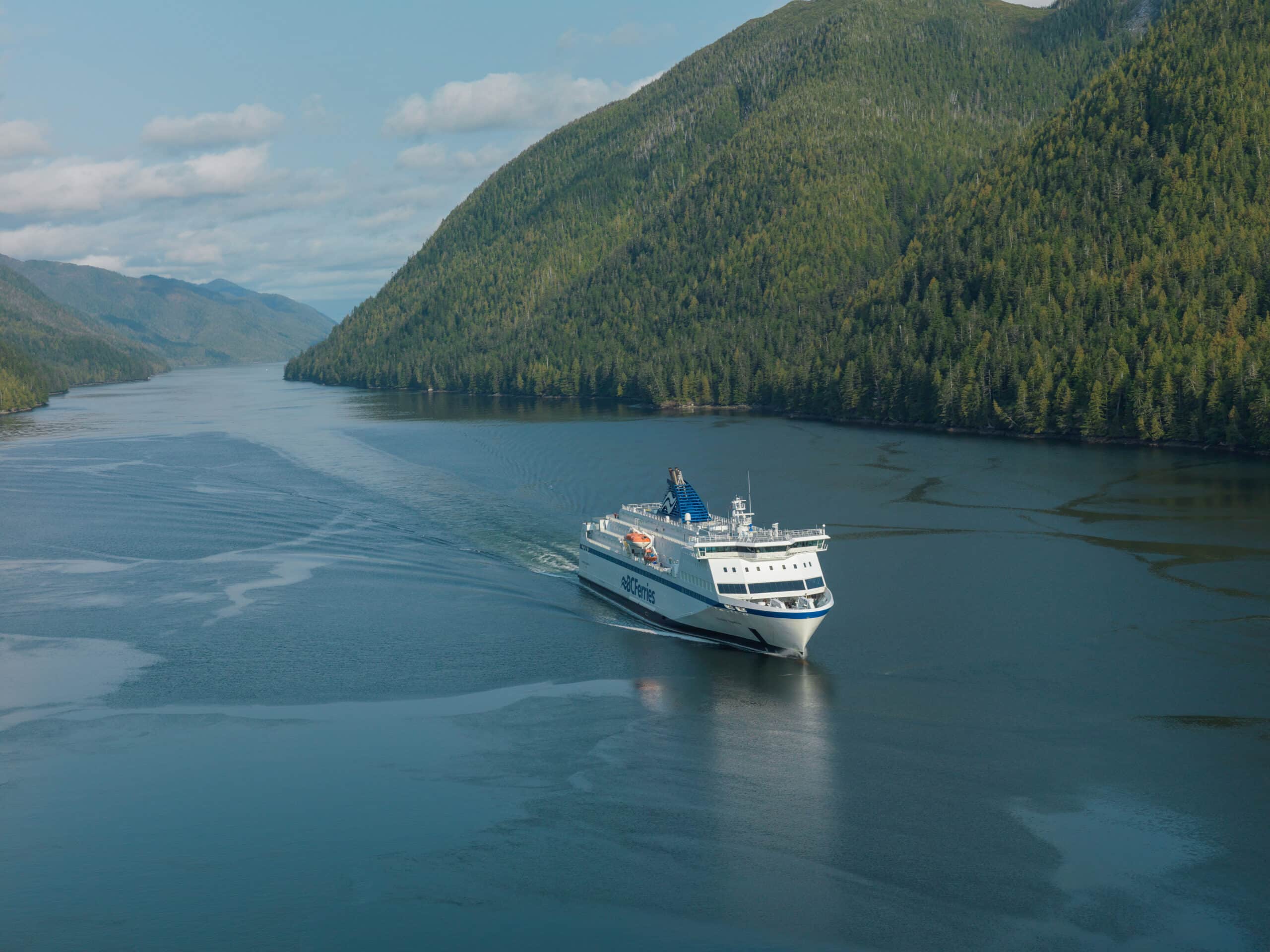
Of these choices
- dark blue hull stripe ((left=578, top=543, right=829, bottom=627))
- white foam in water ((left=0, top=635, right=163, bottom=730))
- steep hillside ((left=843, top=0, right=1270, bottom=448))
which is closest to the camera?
white foam in water ((left=0, top=635, right=163, bottom=730))

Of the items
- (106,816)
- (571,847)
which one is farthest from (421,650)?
(571,847)

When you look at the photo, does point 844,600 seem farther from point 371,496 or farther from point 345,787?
point 371,496

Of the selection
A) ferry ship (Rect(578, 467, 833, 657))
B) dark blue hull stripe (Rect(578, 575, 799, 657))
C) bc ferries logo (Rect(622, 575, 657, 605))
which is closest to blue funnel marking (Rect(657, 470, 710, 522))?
Result: ferry ship (Rect(578, 467, 833, 657))

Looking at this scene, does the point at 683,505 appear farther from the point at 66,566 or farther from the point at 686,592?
the point at 66,566

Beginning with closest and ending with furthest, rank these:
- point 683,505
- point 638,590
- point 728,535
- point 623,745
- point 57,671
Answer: point 623,745
point 57,671
point 728,535
point 638,590
point 683,505

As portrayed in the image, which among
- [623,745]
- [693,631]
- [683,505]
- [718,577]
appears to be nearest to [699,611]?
[693,631]

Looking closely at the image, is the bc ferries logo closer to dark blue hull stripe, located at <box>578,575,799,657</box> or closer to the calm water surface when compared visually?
dark blue hull stripe, located at <box>578,575,799,657</box>
